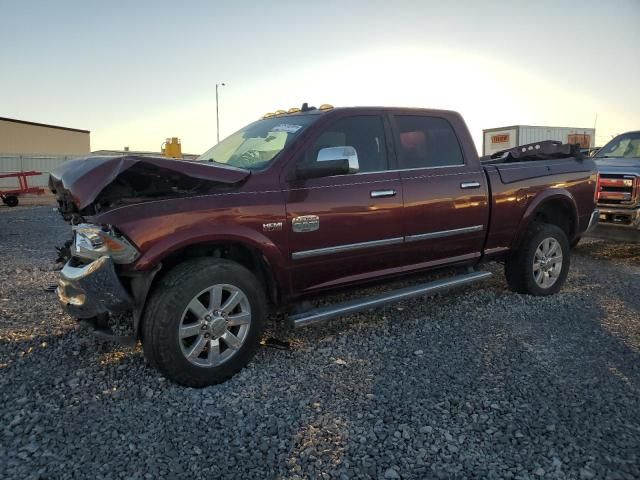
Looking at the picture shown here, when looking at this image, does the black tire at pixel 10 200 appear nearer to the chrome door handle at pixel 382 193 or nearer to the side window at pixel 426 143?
the side window at pixel 426 143

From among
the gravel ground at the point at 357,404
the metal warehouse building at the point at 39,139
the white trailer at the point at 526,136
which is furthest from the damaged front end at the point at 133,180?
the metal warehouse building at the point at 39,139

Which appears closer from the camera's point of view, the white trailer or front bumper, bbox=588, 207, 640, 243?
front bumper, bbox=588, 207, 640, 243

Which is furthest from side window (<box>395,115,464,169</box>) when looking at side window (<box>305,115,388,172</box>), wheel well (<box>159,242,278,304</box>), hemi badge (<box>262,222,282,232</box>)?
wheel well (<box>159,242,278,304</box>)

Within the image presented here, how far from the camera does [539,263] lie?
5.32 metres

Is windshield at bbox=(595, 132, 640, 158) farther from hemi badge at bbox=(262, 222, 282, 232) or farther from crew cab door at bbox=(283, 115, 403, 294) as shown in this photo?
hemi badge at bbox=(262, 222, 282, 232)

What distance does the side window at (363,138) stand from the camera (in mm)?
4081

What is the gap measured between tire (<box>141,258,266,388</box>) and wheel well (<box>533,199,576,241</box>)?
3.62m

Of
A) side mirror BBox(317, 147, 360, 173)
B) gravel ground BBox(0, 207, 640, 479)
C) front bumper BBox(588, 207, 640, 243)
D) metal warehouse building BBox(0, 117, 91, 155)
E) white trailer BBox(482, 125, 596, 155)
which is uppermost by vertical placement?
metal warehouse building BBox(0, 117, 91, 155)

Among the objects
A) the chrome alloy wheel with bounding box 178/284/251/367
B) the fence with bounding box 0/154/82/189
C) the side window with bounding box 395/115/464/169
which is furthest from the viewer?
the fence with bounding box 0/154/82/189

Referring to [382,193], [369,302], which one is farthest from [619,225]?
[369,302]

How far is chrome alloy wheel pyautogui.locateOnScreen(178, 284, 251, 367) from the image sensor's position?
10.7 ft

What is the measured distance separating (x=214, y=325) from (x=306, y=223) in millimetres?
1001

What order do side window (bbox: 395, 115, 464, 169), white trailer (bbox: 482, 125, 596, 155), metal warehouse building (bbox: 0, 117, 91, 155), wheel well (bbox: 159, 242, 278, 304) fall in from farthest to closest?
1. metal warehouse building (bbox: 0, 117, 91, 155)
2. white trailer (bbox: 482, 125, 596, 155)
3. side window (bbox: 395, 115, 464, 169)
4. wheel well (bbox: 159, 242, 278, 304)

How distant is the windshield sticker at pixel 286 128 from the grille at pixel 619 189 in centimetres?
587
